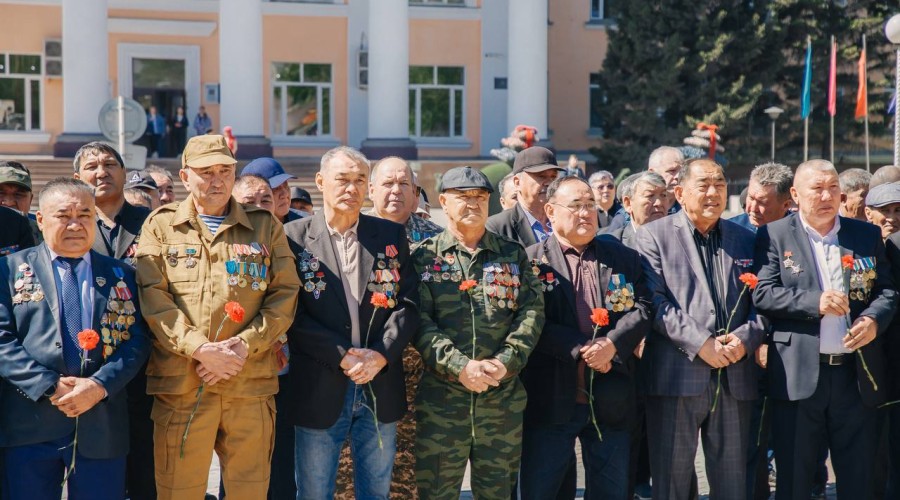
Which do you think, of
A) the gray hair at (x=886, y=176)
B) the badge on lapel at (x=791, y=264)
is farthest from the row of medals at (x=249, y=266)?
the gray hair at (x=886, y=176)

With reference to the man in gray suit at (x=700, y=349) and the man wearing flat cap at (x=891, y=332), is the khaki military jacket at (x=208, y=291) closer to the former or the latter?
the man in gray suit at (x=700, y=349)

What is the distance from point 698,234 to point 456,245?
1460 mm

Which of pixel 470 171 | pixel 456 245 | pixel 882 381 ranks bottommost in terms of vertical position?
pixel 882 381

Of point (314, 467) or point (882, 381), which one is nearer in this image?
point (314, 467)

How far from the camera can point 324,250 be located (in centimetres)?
586

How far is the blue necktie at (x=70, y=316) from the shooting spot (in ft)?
17.3

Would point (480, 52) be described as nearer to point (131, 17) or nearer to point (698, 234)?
point (131, 17)

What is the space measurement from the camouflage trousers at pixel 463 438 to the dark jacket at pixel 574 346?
25 cm

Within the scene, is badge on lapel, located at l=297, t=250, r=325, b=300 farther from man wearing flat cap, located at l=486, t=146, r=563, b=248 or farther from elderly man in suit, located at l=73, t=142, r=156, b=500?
man wearing flat cap, located at l=486, t=146, r=563, b=248

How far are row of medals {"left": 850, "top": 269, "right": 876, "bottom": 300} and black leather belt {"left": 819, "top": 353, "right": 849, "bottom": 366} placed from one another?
1.17 ft

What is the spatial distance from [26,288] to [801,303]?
4175 millimetres

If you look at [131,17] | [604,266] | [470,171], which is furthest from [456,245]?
[131,17]

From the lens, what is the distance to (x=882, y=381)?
20.7 feet

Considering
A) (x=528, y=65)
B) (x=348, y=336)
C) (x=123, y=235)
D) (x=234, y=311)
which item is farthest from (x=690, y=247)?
(x=528, y=65)
